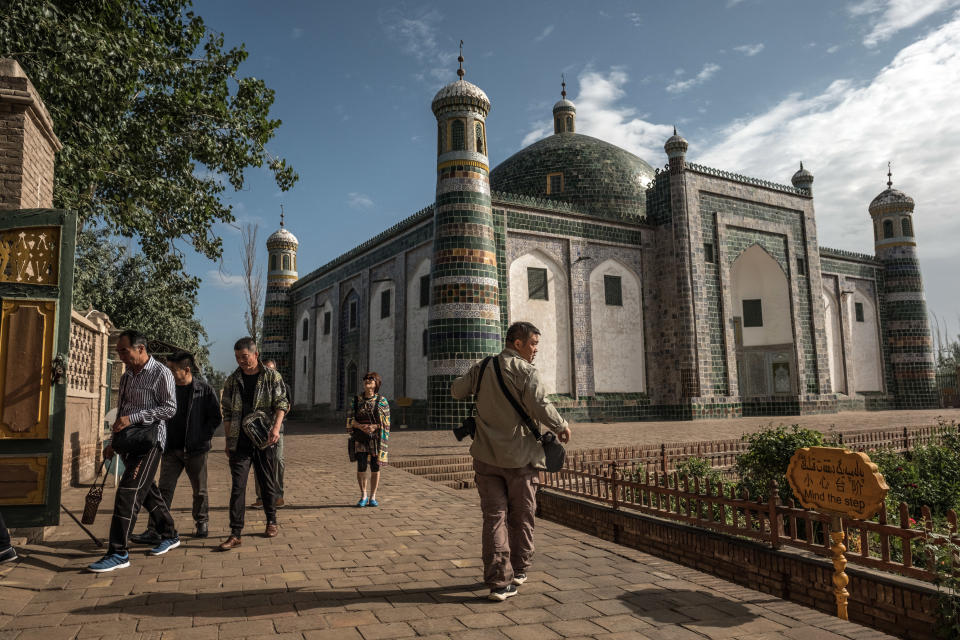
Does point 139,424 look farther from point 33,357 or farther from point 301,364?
point 301,364

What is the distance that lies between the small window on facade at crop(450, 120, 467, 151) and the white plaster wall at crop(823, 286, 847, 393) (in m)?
17.7

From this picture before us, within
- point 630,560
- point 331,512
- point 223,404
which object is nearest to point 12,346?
point 223,404

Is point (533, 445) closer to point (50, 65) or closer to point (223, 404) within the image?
point (223, 404)

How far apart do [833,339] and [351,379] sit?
2088cm

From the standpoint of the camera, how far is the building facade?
17.8m

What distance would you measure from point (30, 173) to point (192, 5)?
26.2ft

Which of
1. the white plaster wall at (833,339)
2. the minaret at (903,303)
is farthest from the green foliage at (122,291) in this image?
the minaret at (903,303)

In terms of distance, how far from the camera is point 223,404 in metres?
4.97

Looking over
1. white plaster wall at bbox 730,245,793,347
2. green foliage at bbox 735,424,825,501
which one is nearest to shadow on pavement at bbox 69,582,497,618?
green foliage at bbox 735,424,825,501

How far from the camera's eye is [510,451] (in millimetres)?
3646

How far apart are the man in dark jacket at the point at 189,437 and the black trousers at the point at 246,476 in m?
0.31

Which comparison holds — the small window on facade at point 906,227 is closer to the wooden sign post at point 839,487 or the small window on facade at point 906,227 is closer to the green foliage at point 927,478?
the green foliage at point 927,478

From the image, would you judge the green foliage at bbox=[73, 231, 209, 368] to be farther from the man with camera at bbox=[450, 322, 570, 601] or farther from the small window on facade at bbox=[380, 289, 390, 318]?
the man with camera at bbox=[450, 322, 570, 601]

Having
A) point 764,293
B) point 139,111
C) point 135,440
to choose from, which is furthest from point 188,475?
point 764,293
